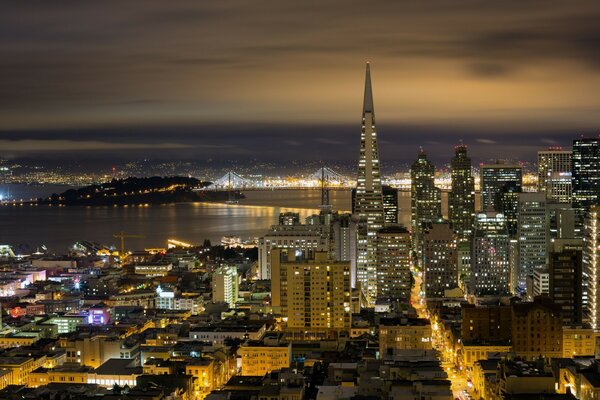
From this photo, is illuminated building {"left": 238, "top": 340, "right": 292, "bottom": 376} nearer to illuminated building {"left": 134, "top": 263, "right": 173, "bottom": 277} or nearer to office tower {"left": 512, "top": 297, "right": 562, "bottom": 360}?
office tower {"left": 512, "top": 297, "right": 562, "bottom": 360}

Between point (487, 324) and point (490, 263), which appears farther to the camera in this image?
point (490, 263)

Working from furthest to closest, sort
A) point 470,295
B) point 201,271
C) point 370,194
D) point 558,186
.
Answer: point 558,186 < point 370,194 < point 201,271 < point 470,295

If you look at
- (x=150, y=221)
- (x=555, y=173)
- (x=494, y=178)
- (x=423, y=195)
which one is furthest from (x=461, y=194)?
(x=150, y=221)

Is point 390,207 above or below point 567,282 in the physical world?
above

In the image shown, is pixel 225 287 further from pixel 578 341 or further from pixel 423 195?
pixel 423 195

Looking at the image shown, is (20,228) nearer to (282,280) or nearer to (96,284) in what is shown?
(96,284)

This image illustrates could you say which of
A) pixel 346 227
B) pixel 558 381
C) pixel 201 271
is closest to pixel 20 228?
pixel 201 271

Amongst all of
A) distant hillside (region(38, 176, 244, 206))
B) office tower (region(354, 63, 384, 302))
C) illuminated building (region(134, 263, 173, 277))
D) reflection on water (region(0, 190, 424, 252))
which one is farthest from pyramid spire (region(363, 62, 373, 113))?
distant hillside (region(38, 176, 244, 206))
